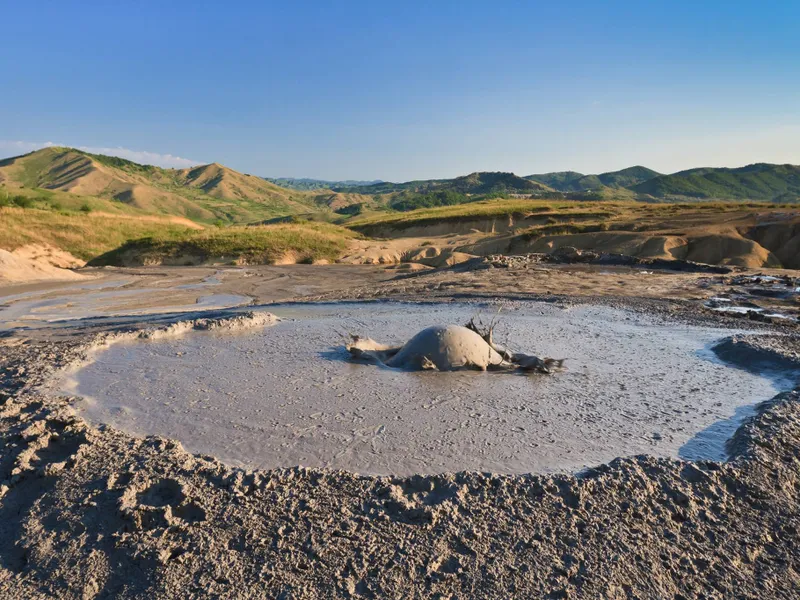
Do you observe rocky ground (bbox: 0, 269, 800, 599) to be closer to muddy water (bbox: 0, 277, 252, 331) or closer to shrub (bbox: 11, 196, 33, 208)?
muddy water (bbox: 0, 277, 252, 331)

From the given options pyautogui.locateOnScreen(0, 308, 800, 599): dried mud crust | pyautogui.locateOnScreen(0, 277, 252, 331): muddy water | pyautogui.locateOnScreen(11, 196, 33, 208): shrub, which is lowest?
pyautogui.locateOnScreen(0, 277, 252, 331): muddy water

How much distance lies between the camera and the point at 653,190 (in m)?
133

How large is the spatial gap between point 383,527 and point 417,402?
2583mm

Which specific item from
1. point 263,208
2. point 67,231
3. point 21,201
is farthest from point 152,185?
point 67,231

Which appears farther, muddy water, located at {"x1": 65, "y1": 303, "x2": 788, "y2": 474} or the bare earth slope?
the bare earth slope

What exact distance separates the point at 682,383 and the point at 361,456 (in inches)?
185

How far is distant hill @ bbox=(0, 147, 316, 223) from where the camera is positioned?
231ft

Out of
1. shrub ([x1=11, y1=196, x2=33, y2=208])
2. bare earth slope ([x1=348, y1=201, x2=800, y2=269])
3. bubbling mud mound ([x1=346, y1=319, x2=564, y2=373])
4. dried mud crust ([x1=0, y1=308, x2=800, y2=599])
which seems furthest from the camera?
shrub ([x1=11, y1=196, x2=33, y2=208])

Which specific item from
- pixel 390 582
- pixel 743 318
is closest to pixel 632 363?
pixel 743 318

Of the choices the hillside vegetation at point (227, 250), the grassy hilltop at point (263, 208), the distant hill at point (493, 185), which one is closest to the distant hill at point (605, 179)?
the grassy hilltop at point (263, 208)

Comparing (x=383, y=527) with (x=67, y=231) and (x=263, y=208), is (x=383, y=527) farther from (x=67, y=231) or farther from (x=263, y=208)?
(x=263, y=208)

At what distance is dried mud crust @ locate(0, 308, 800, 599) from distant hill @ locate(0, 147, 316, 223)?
61077 mm

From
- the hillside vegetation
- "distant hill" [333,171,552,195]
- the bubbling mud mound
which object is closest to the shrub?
the hillside vegetation

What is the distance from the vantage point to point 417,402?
244 inches
